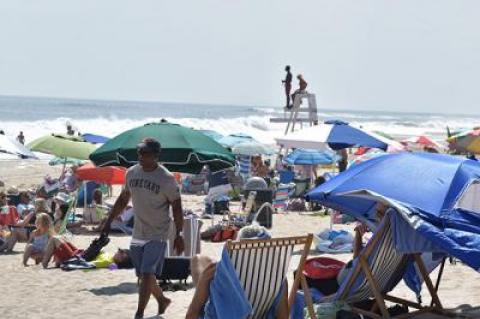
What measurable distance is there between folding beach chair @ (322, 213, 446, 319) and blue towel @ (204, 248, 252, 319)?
1053 mm

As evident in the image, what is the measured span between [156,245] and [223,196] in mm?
8233

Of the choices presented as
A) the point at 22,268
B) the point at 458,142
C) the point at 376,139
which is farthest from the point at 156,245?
the point at 458,142

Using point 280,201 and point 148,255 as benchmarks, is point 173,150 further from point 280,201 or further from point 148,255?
point 280,201

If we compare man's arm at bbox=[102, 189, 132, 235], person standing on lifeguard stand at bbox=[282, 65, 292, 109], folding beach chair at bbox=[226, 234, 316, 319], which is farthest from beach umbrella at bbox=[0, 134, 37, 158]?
person standing on lifeguard stand at bbox=[282, 65, 292, 109]

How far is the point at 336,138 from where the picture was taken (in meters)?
12.0

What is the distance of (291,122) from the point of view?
2425 centimetres

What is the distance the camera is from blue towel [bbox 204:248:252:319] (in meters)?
5.14

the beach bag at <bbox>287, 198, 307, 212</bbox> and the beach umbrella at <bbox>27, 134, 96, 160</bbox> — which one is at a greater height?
the beach umbrella at <bbox>27, 134, 96, 160</bbox>

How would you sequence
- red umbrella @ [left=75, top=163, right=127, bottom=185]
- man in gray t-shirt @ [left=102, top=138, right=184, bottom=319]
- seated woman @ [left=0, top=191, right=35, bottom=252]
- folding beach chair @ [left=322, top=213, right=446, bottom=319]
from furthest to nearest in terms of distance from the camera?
red umbrella @ [left=75, top=163, right=127, bottom=185] < seated woman @ [left=0, top=191, right=35, bottom=252] < man in gray t-shirt @ [left=102, top=138, right=184, bottom=319] < folding beach chair @ [left=322, top=213, right=446, bottom=319]

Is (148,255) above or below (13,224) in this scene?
above

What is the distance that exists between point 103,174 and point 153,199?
6497 millimetres

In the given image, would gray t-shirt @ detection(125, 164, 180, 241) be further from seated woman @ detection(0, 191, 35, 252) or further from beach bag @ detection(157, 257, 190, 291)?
seated woman @ detection(0, 191, 35, 252)

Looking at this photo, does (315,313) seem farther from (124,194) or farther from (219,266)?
(124,194)

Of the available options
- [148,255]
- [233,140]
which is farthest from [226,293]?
[233,140]
